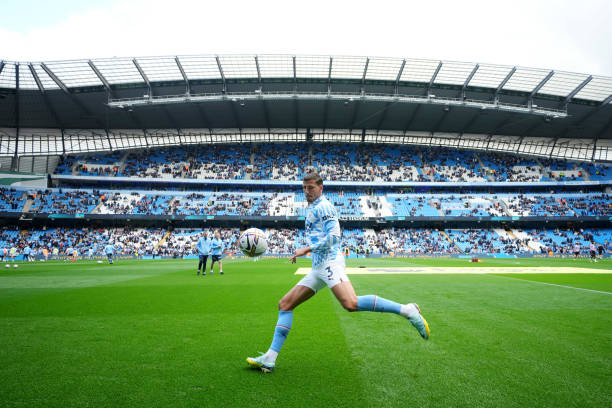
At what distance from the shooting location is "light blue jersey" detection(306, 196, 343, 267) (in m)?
3.97

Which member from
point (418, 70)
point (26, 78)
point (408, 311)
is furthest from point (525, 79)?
point (26, 78)

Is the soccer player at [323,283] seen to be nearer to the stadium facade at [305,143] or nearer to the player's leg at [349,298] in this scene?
the player's leg at [349,298]

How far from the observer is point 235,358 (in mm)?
4191

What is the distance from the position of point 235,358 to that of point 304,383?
1.18 metres

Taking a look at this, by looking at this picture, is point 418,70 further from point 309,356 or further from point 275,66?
point 309,356

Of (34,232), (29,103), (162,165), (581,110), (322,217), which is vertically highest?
Result: (581,110)

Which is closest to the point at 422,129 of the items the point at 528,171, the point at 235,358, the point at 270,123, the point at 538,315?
the point at 528,171

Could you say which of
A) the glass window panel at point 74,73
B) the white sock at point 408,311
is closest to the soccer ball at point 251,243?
the white sock at point 408,311

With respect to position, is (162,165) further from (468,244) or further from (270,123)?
(468,244)

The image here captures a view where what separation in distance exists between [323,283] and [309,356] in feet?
3.44

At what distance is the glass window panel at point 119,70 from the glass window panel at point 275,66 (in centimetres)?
1429

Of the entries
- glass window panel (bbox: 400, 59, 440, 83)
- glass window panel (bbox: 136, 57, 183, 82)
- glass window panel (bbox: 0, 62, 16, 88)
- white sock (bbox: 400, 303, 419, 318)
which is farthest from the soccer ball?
glass window panel (bbox: 0, 62, 16, 88)

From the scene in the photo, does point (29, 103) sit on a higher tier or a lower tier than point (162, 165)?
higher

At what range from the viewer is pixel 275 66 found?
131ft
